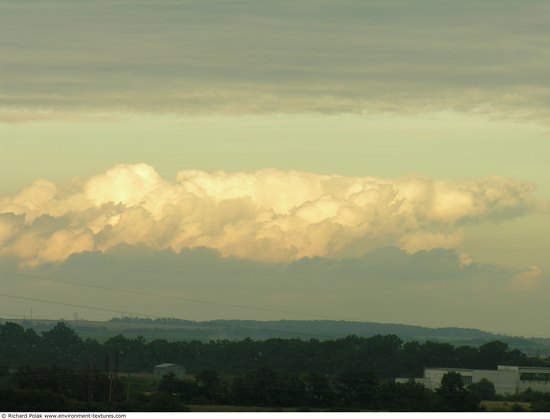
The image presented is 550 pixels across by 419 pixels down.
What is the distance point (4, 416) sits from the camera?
93.6 metres

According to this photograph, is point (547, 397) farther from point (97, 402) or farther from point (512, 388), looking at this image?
point (97, 402)

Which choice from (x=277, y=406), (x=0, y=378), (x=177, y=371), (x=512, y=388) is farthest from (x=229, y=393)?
(x=512, y=388)

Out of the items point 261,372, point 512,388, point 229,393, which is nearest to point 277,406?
point 229,393

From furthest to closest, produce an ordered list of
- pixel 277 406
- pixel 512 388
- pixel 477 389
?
pixel 512 388 → pixel 477 389 → pixel 277 406

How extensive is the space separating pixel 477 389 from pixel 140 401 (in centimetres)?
6129

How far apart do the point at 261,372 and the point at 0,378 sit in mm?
38598

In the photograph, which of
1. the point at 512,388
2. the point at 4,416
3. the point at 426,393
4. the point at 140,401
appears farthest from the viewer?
the point at 512,388

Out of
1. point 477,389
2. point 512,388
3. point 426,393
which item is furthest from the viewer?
point 512,388

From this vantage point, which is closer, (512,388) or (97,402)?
(97,402)

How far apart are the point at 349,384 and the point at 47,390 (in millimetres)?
43801

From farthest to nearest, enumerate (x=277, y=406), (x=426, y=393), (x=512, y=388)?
(x=512, y=388) → (x=426, y=393) → (x=277, y=406)

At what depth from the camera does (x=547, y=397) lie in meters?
174

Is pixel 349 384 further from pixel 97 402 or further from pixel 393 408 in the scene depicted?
pixel 97 402

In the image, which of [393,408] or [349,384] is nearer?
[393,408]
